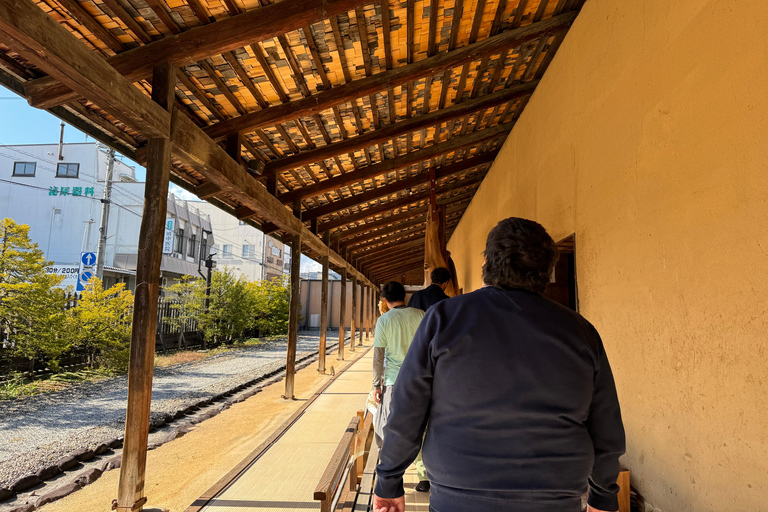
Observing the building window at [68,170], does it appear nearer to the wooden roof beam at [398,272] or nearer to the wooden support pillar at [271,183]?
the wooden roof beam at [398,272]

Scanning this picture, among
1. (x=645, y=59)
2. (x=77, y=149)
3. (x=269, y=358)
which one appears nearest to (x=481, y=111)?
(x=645, y=59)

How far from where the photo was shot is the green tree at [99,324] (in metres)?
8.55

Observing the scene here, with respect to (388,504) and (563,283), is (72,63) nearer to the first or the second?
(388,504)

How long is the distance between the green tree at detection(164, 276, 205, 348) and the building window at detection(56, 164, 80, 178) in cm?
979

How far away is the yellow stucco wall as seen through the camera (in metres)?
1.81

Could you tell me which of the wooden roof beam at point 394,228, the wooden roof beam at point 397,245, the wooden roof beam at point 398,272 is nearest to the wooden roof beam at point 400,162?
the wooden roof beam at point 394,228

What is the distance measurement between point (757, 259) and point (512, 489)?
142 cm

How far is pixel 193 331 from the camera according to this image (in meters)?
15.2

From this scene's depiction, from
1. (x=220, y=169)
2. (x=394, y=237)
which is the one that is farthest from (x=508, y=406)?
(x=394, y=237)

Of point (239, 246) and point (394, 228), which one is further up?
point (239, 246)

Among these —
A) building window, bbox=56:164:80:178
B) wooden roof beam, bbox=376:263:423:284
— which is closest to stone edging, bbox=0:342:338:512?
wooden roof beam, bbox=376:263:423:284

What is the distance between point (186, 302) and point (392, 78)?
41.7 feet

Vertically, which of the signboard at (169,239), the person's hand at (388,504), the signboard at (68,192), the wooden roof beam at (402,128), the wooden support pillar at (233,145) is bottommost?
the person's hand at (388,504)

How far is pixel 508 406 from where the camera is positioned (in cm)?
108
